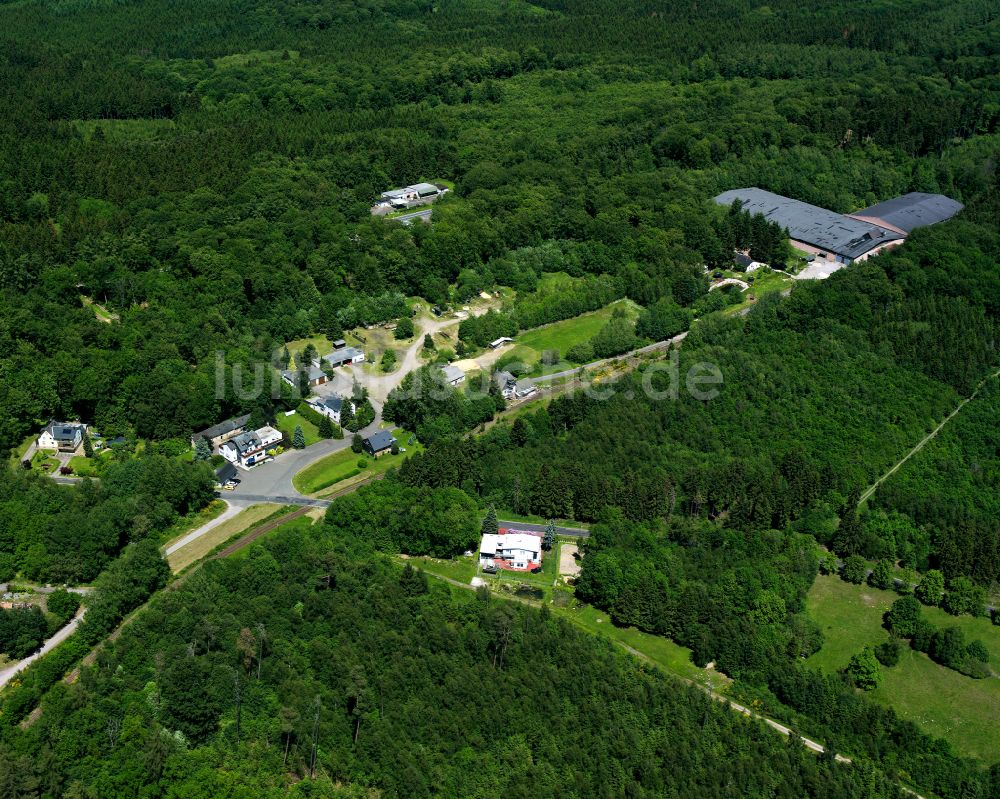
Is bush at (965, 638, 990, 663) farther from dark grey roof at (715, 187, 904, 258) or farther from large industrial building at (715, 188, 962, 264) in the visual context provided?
dark grey roof at (715, 187, 904, 258)

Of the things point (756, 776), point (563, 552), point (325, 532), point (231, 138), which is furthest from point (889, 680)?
point (231, 138)

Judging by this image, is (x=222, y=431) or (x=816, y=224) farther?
(x=816, y=224)

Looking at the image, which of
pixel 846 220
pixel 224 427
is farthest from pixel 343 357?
pixel 846 220

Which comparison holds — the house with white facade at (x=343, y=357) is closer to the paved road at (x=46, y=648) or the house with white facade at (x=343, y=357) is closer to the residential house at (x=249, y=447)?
the residential house at (x=249, y=447)

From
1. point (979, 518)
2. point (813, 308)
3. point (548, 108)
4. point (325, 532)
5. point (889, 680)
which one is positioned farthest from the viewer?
point (548, 108)

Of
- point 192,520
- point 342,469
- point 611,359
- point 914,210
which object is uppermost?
point 914,210

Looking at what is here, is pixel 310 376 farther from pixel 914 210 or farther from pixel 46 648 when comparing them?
pixel 914 210

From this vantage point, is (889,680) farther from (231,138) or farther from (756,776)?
(231,138)
